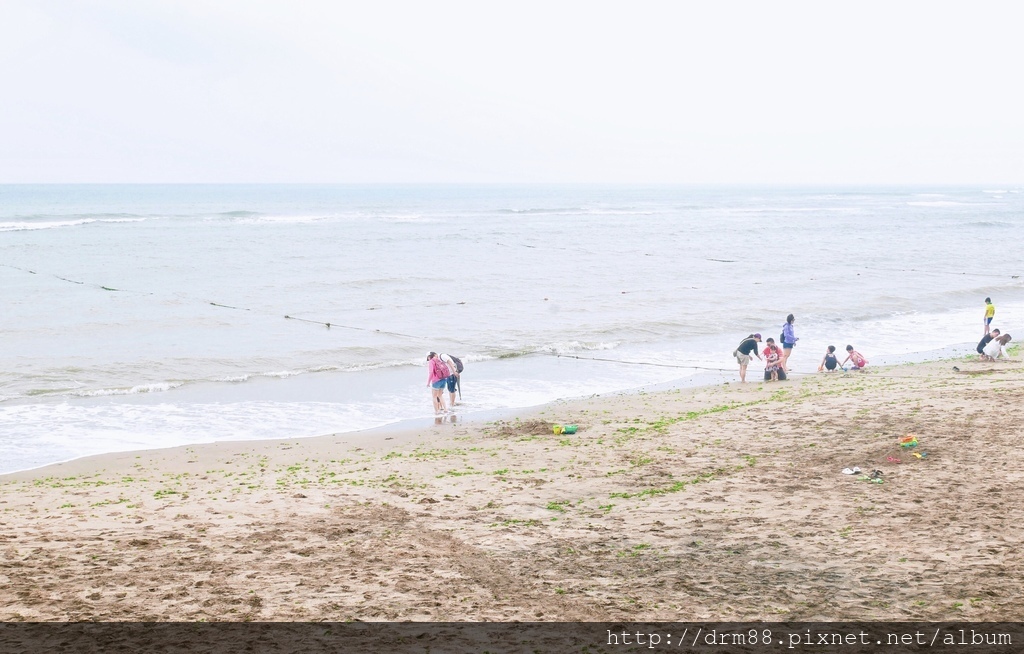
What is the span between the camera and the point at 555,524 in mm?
9430

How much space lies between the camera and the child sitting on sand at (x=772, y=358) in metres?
19.2

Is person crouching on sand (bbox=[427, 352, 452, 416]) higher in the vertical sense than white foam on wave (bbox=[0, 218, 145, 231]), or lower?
lower

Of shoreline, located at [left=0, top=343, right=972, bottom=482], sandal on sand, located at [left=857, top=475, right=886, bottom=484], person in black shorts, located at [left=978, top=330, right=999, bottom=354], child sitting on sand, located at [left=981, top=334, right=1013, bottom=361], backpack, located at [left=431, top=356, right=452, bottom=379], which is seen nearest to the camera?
sandal on sand, located at [left=857, top=475, right=886, bottom=484]

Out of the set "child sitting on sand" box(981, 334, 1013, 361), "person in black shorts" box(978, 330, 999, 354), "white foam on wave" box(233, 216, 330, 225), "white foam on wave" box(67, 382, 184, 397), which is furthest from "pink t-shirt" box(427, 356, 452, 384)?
"white foam on wave" box(233, 216, 330, 225)

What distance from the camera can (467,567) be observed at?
26.8 feet

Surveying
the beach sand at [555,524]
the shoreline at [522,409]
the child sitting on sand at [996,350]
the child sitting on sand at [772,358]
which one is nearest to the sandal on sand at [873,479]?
the beach sand at [555,524]

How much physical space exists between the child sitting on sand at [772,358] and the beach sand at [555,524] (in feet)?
14.9

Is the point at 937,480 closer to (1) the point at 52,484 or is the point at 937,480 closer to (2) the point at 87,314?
(1) the point at 52,484

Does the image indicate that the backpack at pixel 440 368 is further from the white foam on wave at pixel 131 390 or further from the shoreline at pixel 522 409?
the white foam on wave at pixel 131 390

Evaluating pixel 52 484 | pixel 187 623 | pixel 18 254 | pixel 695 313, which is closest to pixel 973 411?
pixel 187 623

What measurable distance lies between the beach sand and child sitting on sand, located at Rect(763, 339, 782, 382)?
14.9 feet

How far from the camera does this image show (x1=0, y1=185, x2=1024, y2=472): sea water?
17.7 meters

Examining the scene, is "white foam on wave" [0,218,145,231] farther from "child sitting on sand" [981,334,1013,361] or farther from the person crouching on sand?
"child sitting on sand" [981,334,1013,361]

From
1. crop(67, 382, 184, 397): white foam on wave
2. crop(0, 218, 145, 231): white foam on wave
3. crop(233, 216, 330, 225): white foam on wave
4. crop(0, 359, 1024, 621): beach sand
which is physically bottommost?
crop(67, 382, 184, 397): white foam on wave
